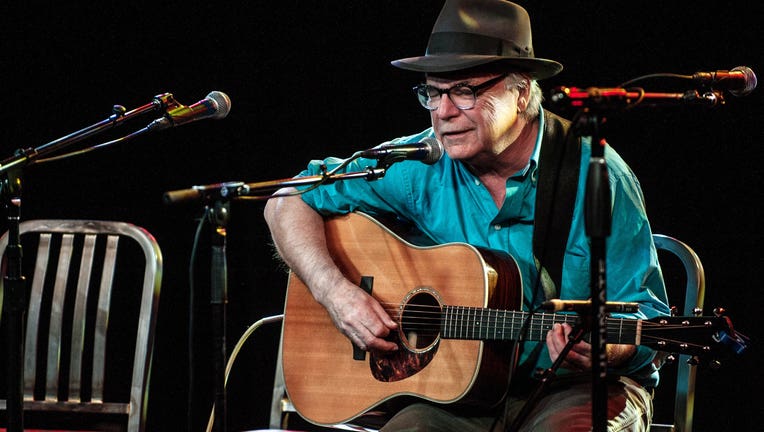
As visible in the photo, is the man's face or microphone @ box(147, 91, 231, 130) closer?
microphone @ box(147, 91, 231, 130)

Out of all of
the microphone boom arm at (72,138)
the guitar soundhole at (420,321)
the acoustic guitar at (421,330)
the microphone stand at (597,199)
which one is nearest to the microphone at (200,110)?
the microphone boom arm at (72,138)

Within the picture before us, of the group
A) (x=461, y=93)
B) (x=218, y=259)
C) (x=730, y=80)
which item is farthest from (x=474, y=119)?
(x=218, y=259)

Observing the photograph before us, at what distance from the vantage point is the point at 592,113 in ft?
6.26

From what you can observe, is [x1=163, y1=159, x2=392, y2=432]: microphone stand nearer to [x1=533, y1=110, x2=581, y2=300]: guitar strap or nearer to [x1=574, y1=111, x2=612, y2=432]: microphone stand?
[x1=574, y1=111, x2=612, y2=432]: microphone stand

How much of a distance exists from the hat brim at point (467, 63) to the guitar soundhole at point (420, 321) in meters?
Result: 0.76

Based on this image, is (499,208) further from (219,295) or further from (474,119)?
(219,295)

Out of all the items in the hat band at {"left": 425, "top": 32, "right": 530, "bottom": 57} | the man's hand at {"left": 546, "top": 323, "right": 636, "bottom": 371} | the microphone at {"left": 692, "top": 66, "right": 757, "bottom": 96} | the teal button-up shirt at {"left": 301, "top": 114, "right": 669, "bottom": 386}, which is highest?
the hat band at {"left": 425, "top": 32, "right": 530, "bottom": 57}

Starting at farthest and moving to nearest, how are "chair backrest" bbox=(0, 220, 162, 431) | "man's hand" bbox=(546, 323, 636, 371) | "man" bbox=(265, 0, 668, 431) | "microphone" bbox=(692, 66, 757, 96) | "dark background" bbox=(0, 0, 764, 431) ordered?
"dark background" bbox=(0, 0, 764, 431), "chair backrest" bbox=(0, 220, 162, 431), "man" bbox=(265, 0, 668, 431), "man's hand" bbox=(546, 323, 636, 371), "microphone" bbox=(692, 66, 757, 96)

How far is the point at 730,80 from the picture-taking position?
2.07m

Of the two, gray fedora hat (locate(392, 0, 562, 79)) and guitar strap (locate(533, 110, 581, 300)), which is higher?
gray fedora hat (locate(392, 0, 562, 79))

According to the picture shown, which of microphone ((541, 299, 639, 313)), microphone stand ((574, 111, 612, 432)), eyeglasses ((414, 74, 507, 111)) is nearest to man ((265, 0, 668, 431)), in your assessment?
eyeglasses ((414, 74, 507, 111))

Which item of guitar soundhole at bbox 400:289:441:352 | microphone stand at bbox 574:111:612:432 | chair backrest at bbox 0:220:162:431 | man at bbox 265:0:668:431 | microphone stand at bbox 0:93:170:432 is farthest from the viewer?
chair backrest at bbox 0:220:162:431

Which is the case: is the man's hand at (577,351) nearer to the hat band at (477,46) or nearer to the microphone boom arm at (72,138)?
the hat band at (477,46)

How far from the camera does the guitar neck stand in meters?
2.45
